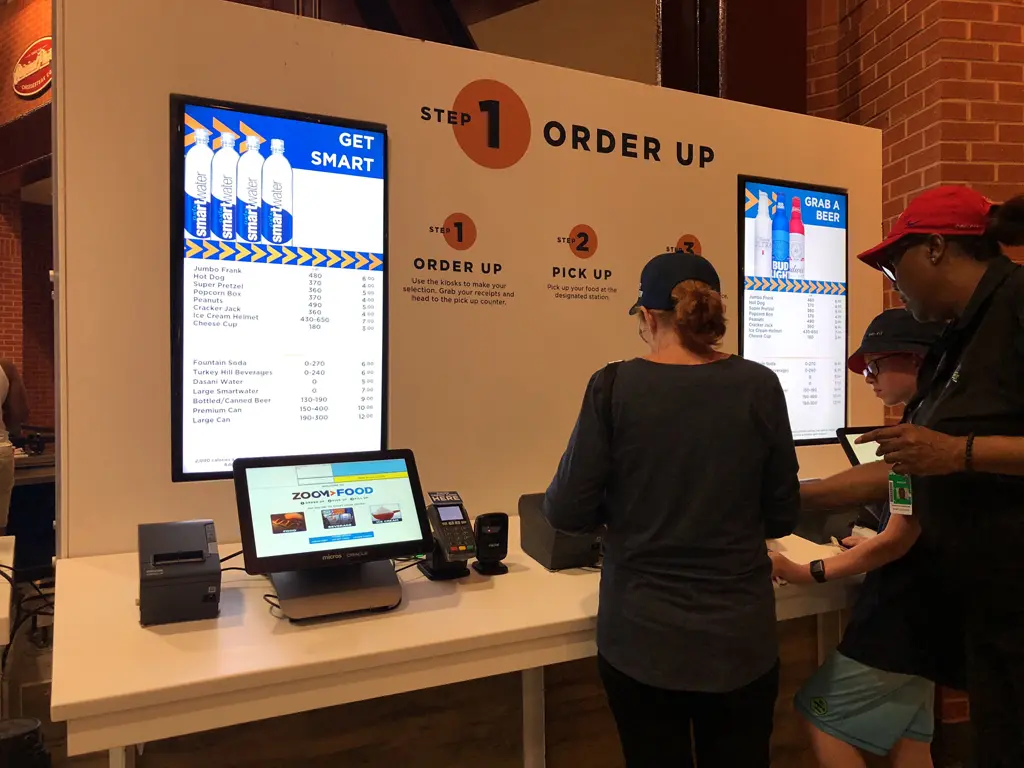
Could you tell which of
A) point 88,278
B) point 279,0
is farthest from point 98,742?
point 279,0

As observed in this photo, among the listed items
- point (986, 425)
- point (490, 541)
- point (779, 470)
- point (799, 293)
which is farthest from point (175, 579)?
point (799, 293)

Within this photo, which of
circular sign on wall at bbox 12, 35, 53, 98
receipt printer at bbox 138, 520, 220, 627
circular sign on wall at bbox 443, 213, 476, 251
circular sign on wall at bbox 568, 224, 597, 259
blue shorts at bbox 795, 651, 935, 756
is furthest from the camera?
circular sign on wall at bbox 12, 35, 53, 98

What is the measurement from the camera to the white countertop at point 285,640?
127 centimetres

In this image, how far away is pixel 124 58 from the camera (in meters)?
1.93

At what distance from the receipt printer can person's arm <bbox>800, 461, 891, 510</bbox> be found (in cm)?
143

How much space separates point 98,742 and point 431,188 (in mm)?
1718

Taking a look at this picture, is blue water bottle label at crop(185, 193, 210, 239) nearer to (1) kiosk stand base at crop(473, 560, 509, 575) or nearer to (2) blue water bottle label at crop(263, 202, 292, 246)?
(2) blue water bottle label at crop(263, 202, 292, 246)

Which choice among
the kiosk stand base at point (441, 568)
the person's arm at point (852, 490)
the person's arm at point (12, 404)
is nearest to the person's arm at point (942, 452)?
the person's arm at point (852, 490)

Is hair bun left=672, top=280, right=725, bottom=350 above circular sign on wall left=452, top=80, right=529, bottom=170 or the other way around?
the other way around

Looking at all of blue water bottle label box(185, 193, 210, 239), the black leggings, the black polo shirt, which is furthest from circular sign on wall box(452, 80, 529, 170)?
the black leggings

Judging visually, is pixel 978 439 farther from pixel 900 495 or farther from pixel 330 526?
pixel 330 526

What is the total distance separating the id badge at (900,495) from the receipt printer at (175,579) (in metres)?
1.49

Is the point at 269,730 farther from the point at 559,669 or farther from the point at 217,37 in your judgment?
the point at 217,37

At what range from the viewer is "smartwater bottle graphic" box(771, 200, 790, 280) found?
9.70 feet
